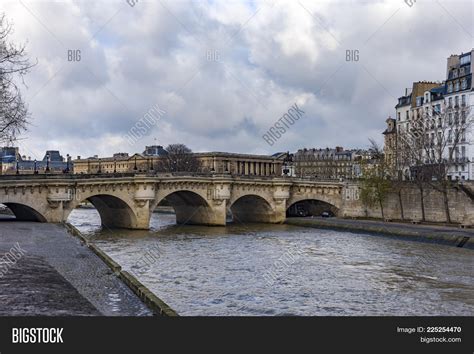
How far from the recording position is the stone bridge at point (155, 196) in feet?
172

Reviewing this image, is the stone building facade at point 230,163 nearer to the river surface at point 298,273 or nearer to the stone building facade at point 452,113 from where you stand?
the stone building facade at point 452,113

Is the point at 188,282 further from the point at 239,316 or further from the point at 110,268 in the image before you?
the point at 239,316

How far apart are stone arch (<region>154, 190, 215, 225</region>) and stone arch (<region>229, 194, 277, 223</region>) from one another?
4325mm

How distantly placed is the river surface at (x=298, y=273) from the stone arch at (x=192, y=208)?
13295 mm

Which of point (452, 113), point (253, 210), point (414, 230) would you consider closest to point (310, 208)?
point (253, 210)

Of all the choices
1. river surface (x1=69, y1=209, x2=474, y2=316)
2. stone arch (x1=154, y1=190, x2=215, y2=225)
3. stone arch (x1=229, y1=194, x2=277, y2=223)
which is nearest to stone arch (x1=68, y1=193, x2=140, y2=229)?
river surface (x1=69, y1=209, x2=474, y2=316)

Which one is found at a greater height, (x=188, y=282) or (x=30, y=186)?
(x=30, y=186)

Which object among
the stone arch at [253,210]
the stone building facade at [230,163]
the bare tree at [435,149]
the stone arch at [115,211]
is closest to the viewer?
the stone arch at [115,211]

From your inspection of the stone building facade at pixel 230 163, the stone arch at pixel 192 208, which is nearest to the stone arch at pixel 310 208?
the stone arch at pixel 192 208

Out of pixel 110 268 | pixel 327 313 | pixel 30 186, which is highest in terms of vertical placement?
pixel 30 186

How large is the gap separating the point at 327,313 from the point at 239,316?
11.8 ft

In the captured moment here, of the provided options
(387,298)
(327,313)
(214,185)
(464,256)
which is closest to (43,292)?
(327,313)

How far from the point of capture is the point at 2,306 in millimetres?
17688

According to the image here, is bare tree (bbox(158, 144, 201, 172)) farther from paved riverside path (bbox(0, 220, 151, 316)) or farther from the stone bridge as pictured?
paved riverside path (bbox(0, 220, 151, 316))
